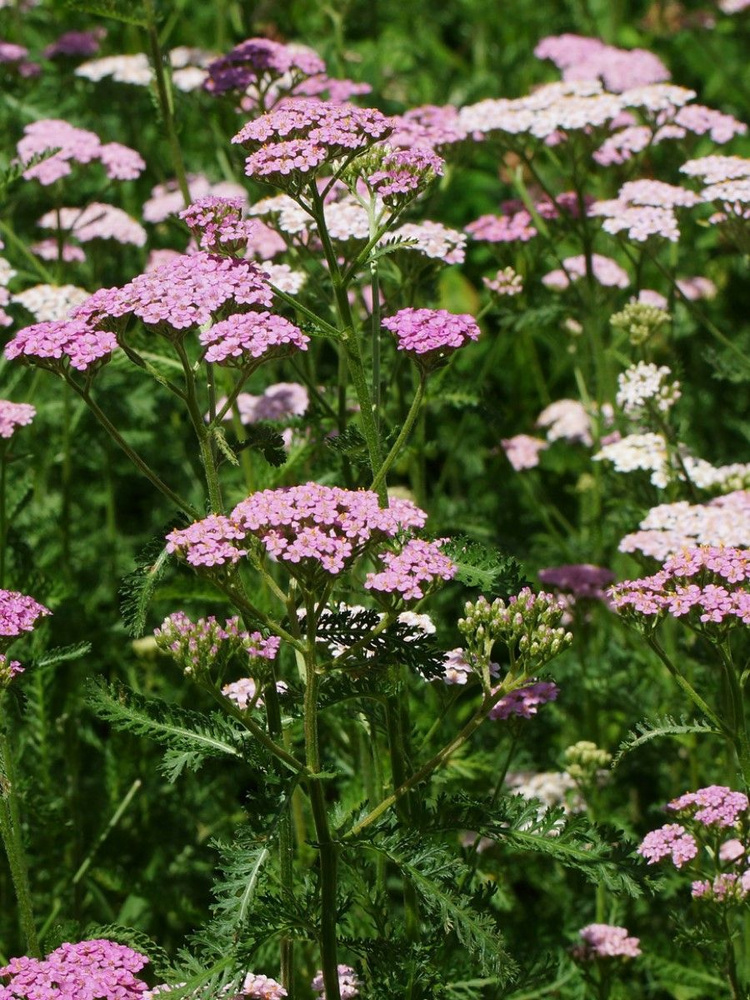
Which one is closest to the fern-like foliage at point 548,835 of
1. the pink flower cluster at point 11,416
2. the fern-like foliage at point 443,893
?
the fern-like foliage at point 443,893

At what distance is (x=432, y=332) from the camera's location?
3162 millimetres

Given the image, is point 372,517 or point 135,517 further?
point 135,517

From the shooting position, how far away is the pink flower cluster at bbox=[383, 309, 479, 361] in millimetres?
3145

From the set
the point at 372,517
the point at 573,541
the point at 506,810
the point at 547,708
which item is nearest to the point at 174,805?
the point at 547,708

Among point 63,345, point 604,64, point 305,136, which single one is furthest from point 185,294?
point 604,64

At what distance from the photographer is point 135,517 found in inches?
254

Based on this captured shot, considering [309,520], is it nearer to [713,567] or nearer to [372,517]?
[372,517]

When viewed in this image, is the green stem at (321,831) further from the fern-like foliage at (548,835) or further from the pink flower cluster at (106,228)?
the pink flower cluster at (106,228)

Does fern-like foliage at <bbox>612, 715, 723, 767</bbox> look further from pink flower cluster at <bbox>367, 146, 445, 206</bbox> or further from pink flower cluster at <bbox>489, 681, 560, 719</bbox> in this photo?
pink flower cluster at <bbox>367, 146, 445, 206</bbox>

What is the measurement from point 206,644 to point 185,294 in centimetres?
76

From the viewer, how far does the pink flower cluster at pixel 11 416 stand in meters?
3.82

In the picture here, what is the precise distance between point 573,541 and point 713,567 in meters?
1.91

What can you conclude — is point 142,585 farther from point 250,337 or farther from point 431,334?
point 431,334

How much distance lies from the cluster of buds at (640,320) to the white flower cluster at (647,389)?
0.09 meters
